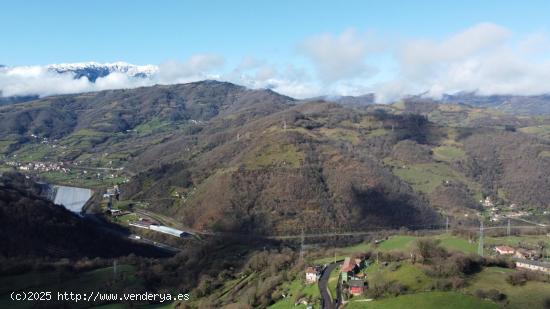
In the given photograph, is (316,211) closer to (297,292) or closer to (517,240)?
(517,240)

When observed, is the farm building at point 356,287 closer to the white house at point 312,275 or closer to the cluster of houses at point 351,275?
the cluster of houses at point 351,275

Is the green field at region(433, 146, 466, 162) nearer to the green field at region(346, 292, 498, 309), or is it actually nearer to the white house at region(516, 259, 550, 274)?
the white house at region(516, 259, 550, 274)

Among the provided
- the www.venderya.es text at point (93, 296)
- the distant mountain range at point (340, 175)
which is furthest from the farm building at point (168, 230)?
the www.venderya.es text at point (93, 296)

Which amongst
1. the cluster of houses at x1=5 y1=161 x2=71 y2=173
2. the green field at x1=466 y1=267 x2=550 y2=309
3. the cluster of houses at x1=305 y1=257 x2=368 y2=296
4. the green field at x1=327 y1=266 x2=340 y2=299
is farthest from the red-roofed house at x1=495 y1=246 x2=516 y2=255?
the cluster of houses at x1=5 y1=161 x2=71 y2=173

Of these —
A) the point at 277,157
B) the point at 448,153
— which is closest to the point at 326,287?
the point at 277,157

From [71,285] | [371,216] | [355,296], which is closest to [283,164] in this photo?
[371,216]

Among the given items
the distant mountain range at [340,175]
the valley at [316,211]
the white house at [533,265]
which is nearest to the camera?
the valley at [316,211]
